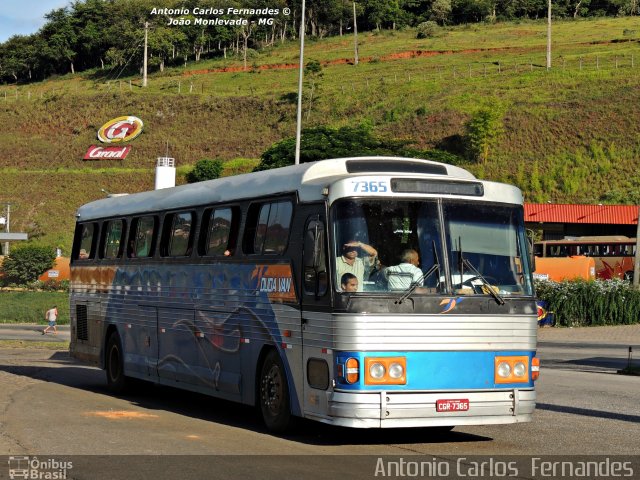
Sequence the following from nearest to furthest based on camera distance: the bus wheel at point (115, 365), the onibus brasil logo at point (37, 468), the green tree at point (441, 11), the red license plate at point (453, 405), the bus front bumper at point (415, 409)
Result: 1. the onibus brasil logo at point (37, 468)
2. the bus front bumper at point (415, 409)
3. the red license plate at point (453, 405)
4. the bus wheel at point (115, 365)
5. the green tree at point (441, 11)

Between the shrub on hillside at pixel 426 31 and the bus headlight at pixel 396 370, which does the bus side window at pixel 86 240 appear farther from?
the shrub on hillside at pixel 426 31

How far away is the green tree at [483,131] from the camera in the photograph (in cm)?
8706

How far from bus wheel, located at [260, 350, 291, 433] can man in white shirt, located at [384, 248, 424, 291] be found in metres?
1.93

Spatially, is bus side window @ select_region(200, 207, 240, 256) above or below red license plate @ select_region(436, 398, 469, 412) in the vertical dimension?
above

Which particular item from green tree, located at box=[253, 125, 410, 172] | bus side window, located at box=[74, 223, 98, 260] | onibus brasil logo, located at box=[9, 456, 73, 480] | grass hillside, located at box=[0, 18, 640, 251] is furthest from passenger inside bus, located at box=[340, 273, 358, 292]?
grass hillside, located at box=[0, 18, 640, 251]

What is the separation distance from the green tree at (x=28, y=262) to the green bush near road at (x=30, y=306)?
8.35m

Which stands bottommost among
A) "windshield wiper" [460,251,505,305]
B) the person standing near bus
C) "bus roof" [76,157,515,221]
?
"windshield wiper" [460,251,505,305]

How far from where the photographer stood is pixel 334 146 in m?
63.9

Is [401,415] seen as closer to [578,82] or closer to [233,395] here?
[233,395]

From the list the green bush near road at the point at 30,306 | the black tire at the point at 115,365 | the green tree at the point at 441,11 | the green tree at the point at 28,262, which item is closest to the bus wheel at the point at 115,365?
the black tire at the point at 115,365

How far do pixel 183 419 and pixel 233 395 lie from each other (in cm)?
99

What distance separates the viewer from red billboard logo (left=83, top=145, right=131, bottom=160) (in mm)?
101188

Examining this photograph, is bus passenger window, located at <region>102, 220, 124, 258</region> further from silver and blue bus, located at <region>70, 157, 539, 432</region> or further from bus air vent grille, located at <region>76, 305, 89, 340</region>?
silver and blue bus, located at <region>70, 157, 539, 432</region>

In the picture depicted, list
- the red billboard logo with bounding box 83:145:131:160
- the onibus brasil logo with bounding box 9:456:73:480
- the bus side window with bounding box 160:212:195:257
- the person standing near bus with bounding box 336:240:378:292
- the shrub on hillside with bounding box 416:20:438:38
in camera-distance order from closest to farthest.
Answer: the onibus brasil logo with bounding box 9:456:73:480
the person standing near bus with bounding box 336:240:378:292
the bus side window with bounding box 160:212:195:257
the red billboard logo with bounding box 83:145:131:160
the shrub on hillside with bounding box 416:20:438:38
